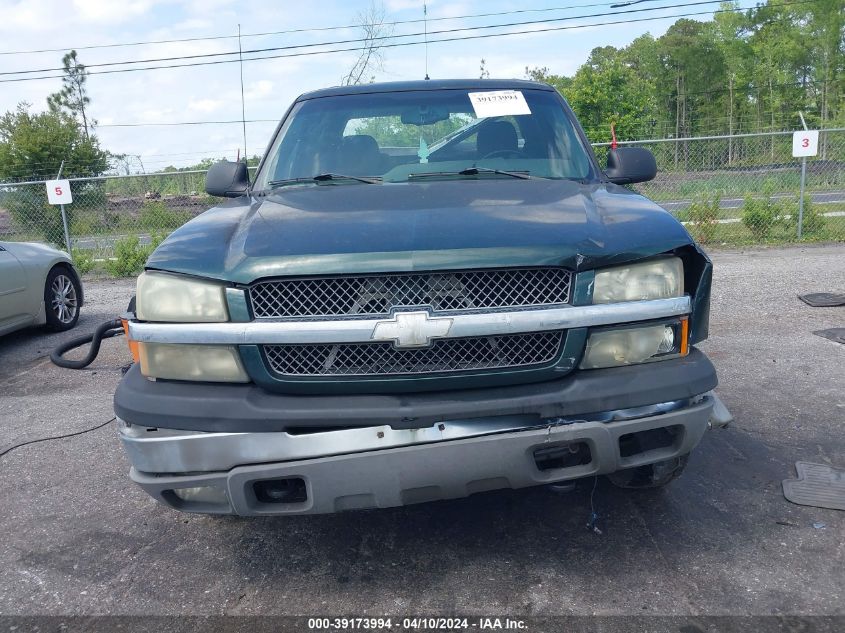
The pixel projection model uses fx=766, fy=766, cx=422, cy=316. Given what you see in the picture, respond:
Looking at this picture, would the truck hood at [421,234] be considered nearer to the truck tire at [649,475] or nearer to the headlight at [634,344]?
the headlight at [634,344]

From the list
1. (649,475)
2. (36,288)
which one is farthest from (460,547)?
(36,288)

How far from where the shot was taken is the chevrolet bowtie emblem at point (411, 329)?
8.26ft

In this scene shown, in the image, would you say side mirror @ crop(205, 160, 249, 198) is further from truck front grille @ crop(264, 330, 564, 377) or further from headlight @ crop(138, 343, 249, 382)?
truck front grille @ crop(264, 330, 564, 377)

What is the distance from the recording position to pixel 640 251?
8.79 ft

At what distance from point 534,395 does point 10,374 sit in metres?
5.47

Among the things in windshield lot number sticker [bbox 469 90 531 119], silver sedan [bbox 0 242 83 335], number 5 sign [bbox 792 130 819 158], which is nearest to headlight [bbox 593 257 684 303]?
windshield lot number sticker [bbox 469 90 531 119]

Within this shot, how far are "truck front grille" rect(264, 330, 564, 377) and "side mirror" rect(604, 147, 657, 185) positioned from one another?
64.2 inches

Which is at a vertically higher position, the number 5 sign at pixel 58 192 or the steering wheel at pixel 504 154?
the steering wheel at pixel 504 154

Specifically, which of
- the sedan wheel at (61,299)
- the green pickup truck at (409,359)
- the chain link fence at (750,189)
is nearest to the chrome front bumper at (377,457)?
the green pickup truck at (409,359)

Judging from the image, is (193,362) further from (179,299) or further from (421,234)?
(421,234)

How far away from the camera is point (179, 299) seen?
267 centimetres

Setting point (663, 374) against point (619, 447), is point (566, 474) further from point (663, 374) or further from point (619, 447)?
point (663, 374)

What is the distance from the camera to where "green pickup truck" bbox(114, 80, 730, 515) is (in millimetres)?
2520

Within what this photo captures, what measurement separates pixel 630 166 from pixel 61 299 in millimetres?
6350
